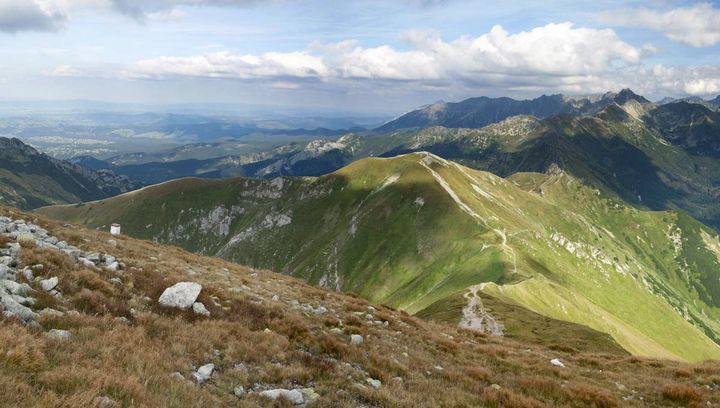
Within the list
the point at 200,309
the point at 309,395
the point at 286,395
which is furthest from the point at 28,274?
the point at 309,395

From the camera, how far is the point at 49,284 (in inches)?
606

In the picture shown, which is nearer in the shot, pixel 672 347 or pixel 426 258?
pixel 426 258

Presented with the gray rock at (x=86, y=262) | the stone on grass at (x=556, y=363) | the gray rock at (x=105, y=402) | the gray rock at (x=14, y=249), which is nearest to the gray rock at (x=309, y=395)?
the gray rock at (x=105, y=402)

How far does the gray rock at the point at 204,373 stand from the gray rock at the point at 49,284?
691 cm

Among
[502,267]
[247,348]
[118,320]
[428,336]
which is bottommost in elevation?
[502,267]

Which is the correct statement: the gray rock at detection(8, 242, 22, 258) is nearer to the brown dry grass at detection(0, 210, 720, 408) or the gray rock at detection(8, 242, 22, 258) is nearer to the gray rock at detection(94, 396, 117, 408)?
the brown dry grass at detection(0, 210, 720, 408)

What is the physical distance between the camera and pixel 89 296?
1567 centimetres

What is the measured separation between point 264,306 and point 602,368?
797 inches

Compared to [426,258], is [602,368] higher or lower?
higher

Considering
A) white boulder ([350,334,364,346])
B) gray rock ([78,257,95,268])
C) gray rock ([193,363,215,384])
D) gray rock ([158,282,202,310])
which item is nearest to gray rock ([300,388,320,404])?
gray rock ([193,363,215,384])

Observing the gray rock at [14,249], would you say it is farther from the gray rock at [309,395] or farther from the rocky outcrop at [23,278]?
the gray rock at [309,395]

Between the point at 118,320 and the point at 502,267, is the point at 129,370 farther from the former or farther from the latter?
the point at 502,267

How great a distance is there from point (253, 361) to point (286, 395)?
3.17 metres

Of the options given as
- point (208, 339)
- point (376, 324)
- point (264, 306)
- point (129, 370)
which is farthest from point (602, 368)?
→ point (129, 370)
